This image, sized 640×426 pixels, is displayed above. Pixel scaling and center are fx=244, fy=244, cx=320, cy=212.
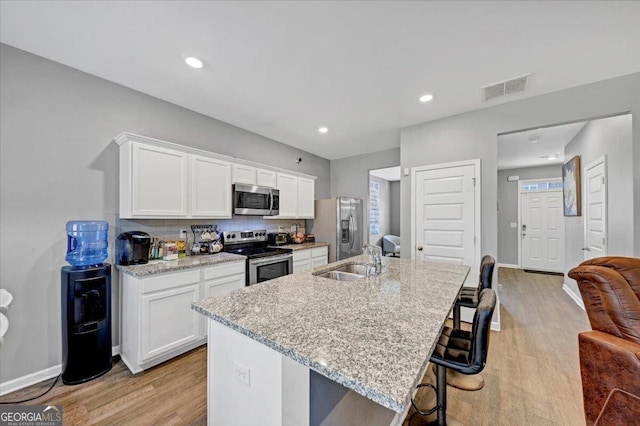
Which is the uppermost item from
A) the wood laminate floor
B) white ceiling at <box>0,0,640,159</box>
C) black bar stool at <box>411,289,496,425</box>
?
white ceiling at <box>0,0,640,159</box>

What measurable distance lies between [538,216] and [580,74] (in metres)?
5.12

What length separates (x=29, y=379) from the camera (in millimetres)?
2010

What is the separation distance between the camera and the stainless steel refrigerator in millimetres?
4496

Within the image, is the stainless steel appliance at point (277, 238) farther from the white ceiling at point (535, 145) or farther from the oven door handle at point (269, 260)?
the white ceiling at point (535, 145)

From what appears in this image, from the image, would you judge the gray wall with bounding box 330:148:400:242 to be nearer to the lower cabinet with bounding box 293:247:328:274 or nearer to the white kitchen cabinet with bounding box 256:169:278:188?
the lower cabinet with bounding box 293:247:328:274

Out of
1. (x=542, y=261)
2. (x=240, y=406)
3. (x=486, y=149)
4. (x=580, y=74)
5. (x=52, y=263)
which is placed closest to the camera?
(x=240, y=406)

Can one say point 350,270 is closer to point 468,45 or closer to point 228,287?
point 228,287

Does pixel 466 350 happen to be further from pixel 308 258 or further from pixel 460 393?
pixel 308 258

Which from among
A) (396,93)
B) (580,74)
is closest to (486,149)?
(580,74)

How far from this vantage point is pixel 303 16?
1706 millimetres

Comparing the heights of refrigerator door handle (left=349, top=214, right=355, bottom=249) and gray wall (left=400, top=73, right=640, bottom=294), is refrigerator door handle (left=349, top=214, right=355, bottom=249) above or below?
below

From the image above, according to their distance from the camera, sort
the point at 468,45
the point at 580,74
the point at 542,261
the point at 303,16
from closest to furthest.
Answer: the point at 303,16 → the point at 468,45 → the point at 580,74 → the point at 542,261

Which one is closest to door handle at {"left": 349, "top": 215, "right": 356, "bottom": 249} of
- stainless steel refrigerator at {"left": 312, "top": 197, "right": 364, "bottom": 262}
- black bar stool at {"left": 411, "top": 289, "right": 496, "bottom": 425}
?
stainless steel refrigerator at {"left": 312, "top": 197, "right": 364, "bottom": 262}

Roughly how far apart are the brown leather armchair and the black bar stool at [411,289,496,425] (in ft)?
2.05
